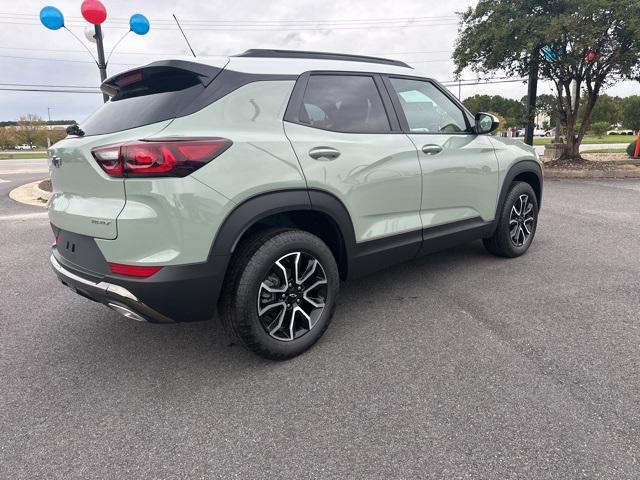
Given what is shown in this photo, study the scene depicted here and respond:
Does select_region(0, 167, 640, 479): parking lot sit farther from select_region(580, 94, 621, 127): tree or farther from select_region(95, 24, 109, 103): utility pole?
select_region(580, 94, 621, 127): tree

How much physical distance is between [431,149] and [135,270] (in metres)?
2.25

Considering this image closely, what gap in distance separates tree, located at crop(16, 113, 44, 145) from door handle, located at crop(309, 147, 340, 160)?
82.8m

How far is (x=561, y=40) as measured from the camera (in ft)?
35.7

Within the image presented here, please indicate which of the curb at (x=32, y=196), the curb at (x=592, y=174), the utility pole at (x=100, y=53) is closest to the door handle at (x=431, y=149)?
the curb at (x=32, y=196)

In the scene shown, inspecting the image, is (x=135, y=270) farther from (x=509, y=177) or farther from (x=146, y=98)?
(x=509, y=177)

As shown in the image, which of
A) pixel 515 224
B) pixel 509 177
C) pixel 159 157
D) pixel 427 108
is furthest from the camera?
pixel 515 224

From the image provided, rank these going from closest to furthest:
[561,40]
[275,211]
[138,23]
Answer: [275,211] < [138,23] < [561,40]

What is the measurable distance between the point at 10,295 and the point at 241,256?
2751 millimetres

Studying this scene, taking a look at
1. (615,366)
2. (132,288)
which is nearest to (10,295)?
(132,288)

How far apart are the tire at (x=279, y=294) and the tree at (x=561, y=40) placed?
10222 millimetres

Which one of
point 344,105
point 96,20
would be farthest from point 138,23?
point 344,105

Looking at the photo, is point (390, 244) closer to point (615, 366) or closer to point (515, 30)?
point (615, 366)

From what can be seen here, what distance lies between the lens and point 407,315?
3.18 metres

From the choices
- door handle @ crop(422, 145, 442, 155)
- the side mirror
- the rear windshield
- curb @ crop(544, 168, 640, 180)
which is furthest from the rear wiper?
curb @ crop(544, 168, 640, 180)
